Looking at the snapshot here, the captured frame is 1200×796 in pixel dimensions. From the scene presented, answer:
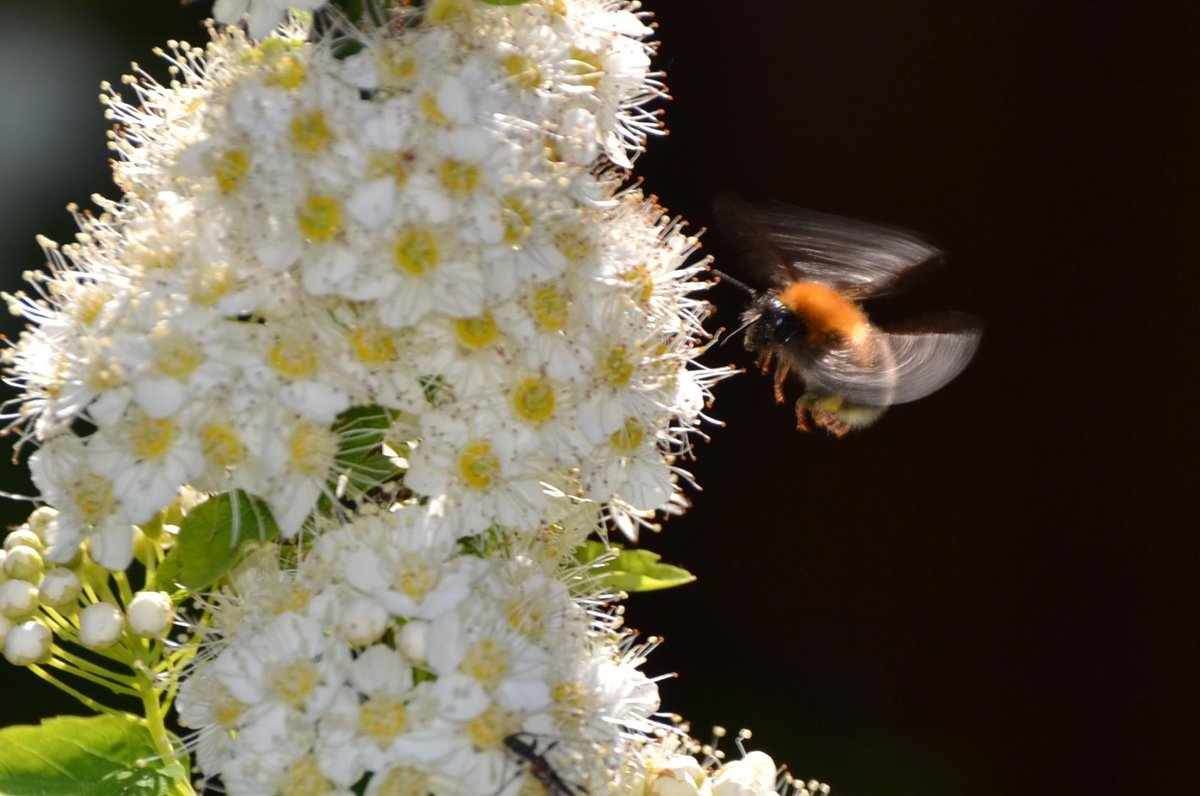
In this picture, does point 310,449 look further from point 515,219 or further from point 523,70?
point 523,70

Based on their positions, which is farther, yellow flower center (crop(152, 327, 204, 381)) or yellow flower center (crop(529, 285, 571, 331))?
yellow flower center (crop(529, 285, 571, 331))

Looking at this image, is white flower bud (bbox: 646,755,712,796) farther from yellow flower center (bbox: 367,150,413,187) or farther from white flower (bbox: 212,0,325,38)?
white flower (bbox: 212,0,325,38)

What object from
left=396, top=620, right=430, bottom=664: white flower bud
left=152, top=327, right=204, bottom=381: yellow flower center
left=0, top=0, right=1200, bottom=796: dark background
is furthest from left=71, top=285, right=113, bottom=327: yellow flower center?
left=0, top=0, right=1200, bottom=796: dark background

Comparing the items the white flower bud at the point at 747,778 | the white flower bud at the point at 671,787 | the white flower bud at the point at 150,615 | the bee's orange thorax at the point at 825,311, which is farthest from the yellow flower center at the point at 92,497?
the bee's orange thorax at the point at 825,311

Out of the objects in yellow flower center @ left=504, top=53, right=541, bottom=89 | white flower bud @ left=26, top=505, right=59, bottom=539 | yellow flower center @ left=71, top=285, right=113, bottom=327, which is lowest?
white flower bud @ left=26, top=505, right=59, bottom=539

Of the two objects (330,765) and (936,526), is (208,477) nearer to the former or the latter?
(330,765)

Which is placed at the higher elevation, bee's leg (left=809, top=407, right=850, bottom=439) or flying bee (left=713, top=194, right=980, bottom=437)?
flying bee (left=713, top=194, right=980, bottom=437)

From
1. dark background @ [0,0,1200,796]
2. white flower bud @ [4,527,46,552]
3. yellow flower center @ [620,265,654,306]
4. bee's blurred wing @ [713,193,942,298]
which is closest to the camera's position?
yellow flower center @ [620,265,654,306]

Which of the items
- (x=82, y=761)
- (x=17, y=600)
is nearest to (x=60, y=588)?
(x=17, y=600)

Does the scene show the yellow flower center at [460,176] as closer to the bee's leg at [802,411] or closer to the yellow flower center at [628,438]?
the yellow flower center at [628,438]

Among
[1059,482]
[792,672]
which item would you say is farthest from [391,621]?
[1059,482]
